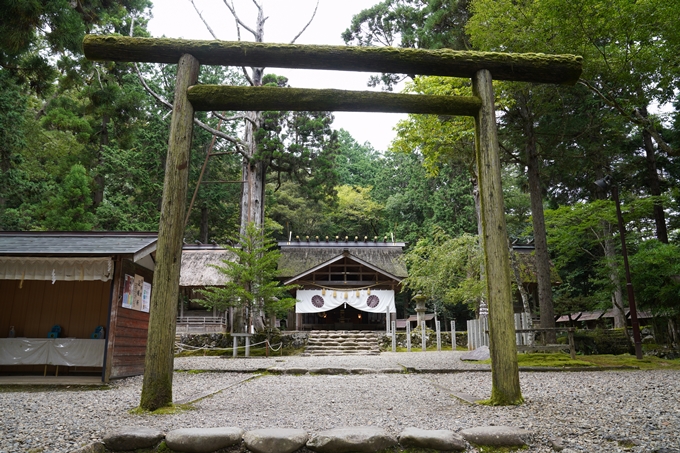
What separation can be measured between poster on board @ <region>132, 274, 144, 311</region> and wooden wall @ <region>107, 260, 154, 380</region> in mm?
90

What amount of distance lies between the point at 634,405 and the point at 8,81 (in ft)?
40.4

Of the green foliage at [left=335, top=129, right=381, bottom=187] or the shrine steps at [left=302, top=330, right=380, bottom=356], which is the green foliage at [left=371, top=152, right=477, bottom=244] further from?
the shrine steps at [left=302, top=330, right=380, bottom=356]

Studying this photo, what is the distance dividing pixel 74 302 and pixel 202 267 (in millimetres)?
12041

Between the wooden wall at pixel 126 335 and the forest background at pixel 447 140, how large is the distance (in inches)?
160

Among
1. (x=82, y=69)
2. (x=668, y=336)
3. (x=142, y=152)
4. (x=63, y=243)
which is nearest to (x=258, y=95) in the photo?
(x=63, y=243)

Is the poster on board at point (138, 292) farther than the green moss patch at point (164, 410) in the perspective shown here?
Yes

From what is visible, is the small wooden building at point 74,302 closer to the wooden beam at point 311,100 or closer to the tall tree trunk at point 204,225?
the wooden beam at point 311,100

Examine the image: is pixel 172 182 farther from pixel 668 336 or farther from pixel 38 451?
pixel 668 336

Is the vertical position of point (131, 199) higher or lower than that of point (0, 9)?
higher

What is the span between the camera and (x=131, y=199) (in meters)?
23.5

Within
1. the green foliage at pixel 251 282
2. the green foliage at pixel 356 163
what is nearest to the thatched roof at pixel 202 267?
the green foliage at pixel 251 282

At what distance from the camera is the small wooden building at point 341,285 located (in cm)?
1925

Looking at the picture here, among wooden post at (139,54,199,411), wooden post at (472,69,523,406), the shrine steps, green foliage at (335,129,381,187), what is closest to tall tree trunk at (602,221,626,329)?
the shrine steps

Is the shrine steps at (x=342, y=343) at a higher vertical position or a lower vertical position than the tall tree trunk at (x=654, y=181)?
lower
